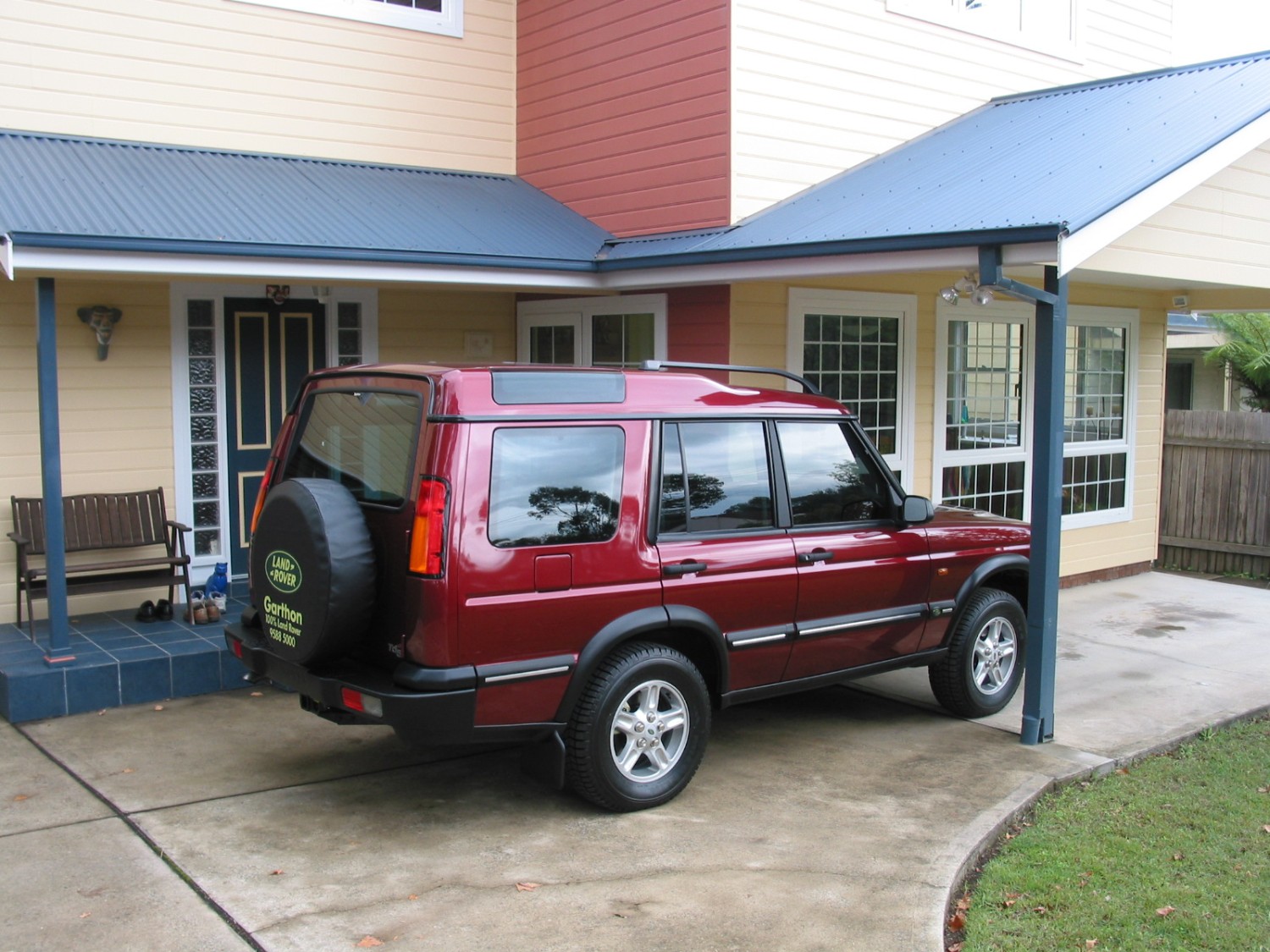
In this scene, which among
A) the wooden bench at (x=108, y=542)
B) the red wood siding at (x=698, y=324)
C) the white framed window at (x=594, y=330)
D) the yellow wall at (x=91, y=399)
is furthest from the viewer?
the white framed window at (x=594, y=330)

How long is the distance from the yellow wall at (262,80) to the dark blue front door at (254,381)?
4.26 ft

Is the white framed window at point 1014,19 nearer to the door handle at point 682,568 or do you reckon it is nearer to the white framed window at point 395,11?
the white framed window at point 395,11

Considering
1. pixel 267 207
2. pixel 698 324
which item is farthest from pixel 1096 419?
pixel 267 207

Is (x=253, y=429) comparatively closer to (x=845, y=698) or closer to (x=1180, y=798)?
(x=845, y=698)

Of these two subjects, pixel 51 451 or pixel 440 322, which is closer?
pixel 51 451

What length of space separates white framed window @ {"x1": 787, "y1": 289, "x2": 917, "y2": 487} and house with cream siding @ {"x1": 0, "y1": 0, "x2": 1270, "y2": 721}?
1.1 inches

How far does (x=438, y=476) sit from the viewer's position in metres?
4.81

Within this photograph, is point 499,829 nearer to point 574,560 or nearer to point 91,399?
point 574,560

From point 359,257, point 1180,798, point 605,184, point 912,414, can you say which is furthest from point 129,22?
point 1180,798

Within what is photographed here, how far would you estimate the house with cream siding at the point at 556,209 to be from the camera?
25.0 feet

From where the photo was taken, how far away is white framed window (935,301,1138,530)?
10.2 metres

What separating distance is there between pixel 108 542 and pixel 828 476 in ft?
16.5

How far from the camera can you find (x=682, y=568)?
5.48 meters

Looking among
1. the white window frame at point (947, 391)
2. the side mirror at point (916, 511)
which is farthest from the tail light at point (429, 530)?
the white window frame at point (947, 391)
